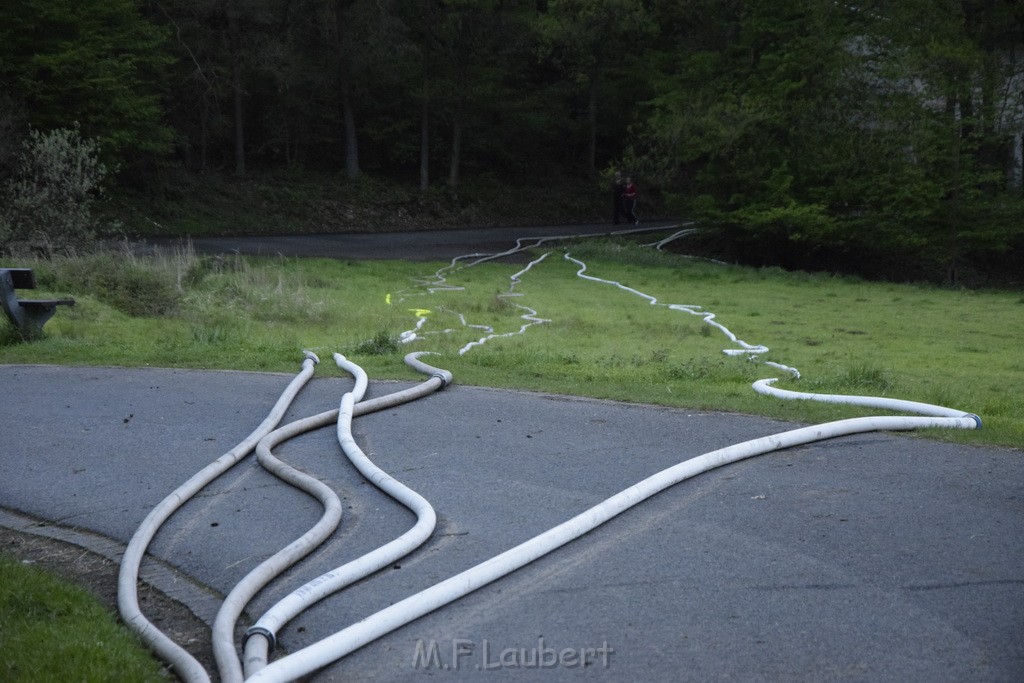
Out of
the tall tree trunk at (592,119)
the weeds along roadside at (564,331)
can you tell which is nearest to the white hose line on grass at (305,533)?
the weeds along roadside at (564,331)

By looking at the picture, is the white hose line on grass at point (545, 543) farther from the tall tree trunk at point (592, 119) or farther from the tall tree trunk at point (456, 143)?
the tall tree trunk at point (592, 119)

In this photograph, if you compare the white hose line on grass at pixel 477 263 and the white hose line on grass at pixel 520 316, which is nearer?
the white hose line on grass at pixel 520 316

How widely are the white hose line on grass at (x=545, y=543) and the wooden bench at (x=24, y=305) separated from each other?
7.80m

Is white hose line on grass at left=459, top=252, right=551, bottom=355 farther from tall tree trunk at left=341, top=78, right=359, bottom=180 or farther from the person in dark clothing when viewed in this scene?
tall tree trunk at left=341, top=78, right=359, bottom=180

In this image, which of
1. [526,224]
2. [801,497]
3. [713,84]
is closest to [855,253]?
[713,84]

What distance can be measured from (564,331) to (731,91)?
59.6 feet

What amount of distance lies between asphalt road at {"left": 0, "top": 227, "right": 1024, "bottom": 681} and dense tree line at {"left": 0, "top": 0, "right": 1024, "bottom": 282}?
17.7m

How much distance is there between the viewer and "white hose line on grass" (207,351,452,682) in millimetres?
3625

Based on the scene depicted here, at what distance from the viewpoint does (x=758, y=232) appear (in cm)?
2803

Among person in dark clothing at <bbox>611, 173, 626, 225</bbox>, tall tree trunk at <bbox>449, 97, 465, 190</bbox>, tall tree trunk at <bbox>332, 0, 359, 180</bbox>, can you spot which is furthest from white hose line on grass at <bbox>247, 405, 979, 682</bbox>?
tall tree trunk at <bbox>449, 97, 465, 190</bbox>

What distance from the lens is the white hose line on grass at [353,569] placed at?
3.61 meters

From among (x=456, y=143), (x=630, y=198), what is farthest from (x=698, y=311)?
(x=456, y=143)

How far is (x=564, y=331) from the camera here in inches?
510

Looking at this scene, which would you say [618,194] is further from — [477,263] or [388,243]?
[477,263]
